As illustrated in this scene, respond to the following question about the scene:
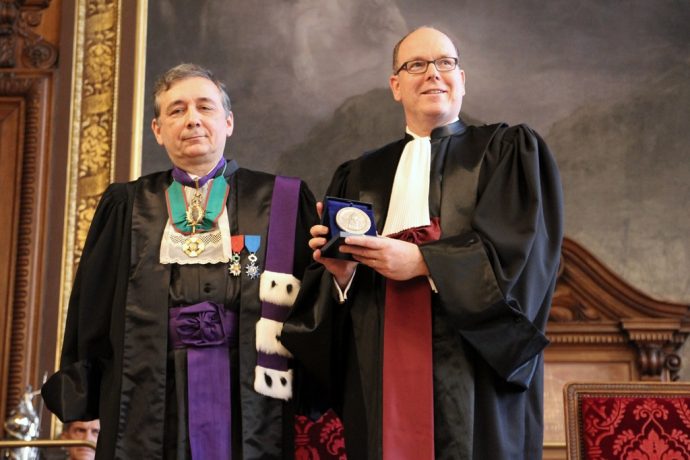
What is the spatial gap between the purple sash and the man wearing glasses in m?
0.20

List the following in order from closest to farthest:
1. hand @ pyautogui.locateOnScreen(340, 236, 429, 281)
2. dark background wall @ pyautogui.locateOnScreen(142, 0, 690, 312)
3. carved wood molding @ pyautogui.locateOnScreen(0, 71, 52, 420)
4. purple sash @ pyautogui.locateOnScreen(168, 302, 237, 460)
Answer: hand @ pyautogui.locateOnScreen(340, 236, 429, 281) → purple sash @ pyautogui.locateOnScreen(168, 302, 237, 460) → dark background wall @ pyautogui.locateOnScreen(142, 0, 690, 312) → carved wood molding @ pyautogui.locateOnScreen(0, 71, 52, 420)

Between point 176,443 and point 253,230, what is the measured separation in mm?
690

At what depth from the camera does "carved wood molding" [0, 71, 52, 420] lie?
6594mm

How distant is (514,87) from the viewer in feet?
21.9

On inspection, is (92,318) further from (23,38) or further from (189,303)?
(23,38)

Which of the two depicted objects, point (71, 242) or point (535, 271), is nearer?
point (535, 271)

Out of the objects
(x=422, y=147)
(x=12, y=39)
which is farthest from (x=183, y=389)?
(x=12, y=39)

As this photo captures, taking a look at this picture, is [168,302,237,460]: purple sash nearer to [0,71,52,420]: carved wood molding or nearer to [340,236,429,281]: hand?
[340,236,429,281]: hand

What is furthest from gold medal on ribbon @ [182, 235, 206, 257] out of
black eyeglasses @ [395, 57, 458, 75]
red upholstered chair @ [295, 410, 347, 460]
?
black eyeglasses @ [395, 57, 458, 75]

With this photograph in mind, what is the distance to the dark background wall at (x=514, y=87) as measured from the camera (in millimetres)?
6453

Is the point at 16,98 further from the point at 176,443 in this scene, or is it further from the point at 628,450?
the point at 628,450

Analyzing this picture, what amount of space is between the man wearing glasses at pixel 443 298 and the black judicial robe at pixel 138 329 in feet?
0.62

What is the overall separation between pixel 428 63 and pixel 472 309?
894 millimetres

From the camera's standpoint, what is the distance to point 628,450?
3330 millimetres
